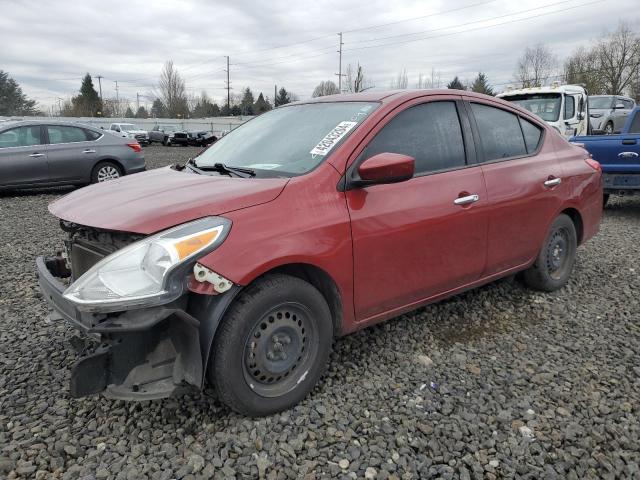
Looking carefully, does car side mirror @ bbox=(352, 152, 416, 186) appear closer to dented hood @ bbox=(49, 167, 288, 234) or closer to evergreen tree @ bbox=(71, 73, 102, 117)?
dented hood @ bbox=(49, 167, 288, 234)

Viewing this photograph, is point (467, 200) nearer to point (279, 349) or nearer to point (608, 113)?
point (279, 349)

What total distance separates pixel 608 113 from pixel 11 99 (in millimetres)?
70635

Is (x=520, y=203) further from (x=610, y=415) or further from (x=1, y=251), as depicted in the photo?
(x=1, y=251)

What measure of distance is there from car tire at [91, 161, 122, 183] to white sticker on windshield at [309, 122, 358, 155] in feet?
27.0

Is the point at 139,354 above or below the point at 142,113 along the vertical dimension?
below

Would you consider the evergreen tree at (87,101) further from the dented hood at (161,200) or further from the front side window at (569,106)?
the dented hood at (161,200)

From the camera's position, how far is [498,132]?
3.71 metres

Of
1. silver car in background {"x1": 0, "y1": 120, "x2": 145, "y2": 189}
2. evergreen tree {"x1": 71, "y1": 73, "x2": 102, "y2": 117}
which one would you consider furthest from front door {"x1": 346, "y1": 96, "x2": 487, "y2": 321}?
evergreen tree {"x1": 71, "y1": 73, "x2": 102, "y2": 117}

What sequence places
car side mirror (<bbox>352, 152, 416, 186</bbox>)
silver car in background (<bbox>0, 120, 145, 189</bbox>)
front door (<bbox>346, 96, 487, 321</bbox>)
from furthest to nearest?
silver car in background (<bbox>0, 120, 145, 189</bbox>) < front door (<bbox>346, 96, 487, 321</bbox>) < car side mirror (<bbox>352, 152, 416, 186</bbox>)

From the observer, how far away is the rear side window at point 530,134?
3.95 metres

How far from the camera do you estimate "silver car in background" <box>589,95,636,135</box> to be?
15656 millimetres

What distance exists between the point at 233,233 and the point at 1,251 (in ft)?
15.3

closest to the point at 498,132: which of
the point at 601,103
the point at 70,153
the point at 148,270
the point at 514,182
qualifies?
the point at 514,182

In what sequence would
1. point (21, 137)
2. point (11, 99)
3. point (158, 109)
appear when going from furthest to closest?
1. point (158, 109)
2. point (11, 99)
3. point (21, 137)
